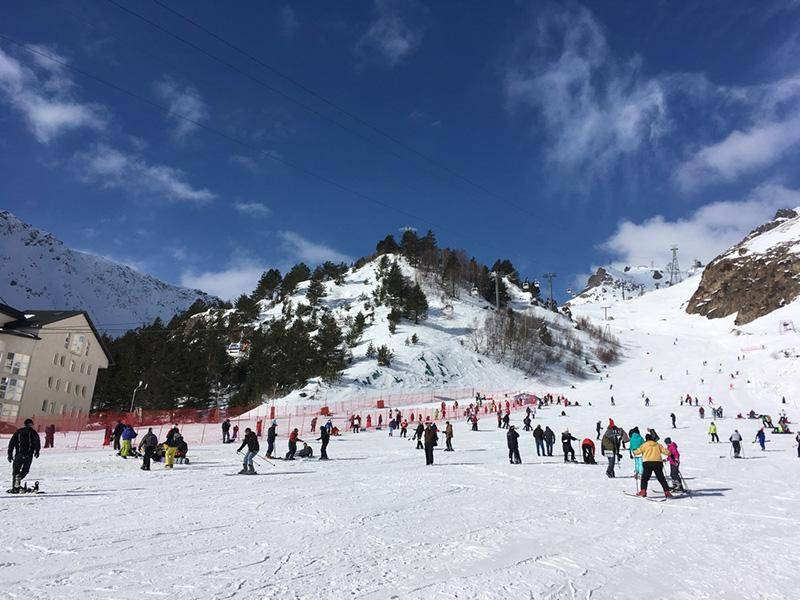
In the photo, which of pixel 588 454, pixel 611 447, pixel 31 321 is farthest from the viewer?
pixel 31 321

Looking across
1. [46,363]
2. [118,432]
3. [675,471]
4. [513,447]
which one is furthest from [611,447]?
[46,363]

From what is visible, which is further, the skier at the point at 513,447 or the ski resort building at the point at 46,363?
the ski resort building at the point at 46,363

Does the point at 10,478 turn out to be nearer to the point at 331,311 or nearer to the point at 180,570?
the point at 180,570

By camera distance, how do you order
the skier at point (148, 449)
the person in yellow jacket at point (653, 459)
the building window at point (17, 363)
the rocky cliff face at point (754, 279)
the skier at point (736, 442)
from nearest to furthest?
the person in yellow jacket at point (653, 459) → the skier at point (148, 449) → the skier at point (736, 442) → the building window at point (17, 363) → the rocky cliff face at point (754, 279)

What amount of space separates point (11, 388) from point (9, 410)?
→ 69.3 inches

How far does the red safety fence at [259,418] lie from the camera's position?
30.0m

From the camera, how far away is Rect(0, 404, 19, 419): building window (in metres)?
41.2

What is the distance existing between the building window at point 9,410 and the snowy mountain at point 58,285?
120889mm

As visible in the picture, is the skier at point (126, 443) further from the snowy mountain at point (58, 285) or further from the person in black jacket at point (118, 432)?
the snowy mountain at point (58, 285)

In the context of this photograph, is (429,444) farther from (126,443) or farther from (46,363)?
(46,363)

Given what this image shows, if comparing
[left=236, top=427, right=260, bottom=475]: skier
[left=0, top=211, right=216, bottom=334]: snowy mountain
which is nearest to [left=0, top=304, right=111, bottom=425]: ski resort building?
[left=236, top=427, right=260, bottom=475]: skier

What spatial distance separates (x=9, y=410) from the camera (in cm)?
4169

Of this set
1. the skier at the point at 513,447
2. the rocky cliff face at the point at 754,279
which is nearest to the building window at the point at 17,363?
the skier at the point at 513,447

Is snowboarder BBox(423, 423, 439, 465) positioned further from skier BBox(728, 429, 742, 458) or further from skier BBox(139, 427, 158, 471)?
skier BBox(728, 429, 742, 458)
